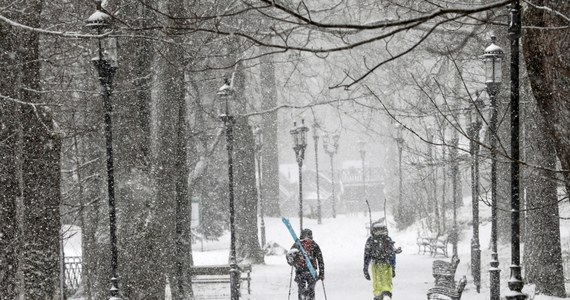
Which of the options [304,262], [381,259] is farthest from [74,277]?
[381,259]

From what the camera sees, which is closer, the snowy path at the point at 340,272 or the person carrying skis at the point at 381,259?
the person carrying skis at the point at 381,259

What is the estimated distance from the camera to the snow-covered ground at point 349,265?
18925 millimetres

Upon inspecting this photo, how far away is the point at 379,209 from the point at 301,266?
52395 millimetres

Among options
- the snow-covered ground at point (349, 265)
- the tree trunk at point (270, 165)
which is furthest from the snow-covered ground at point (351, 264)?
the tree trunk at point (270, 165)

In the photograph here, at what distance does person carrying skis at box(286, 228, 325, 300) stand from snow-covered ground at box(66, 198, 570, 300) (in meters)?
0.70

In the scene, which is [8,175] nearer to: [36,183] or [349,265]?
[36,183]

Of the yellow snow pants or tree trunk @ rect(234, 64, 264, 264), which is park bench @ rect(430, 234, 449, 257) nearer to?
tree trunk @ rect(234, 64, 264, 264)

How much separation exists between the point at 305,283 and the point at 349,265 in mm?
12165

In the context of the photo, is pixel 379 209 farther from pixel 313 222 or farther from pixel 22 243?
pixel 22 243

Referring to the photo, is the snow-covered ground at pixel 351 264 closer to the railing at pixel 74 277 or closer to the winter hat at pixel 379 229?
the winter hat at pixel 379 229

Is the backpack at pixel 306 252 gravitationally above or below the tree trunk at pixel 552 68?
below

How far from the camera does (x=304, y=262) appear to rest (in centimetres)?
1384

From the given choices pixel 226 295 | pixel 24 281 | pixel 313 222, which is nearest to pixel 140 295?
pixel 24 281

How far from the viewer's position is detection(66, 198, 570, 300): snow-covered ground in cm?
1892
